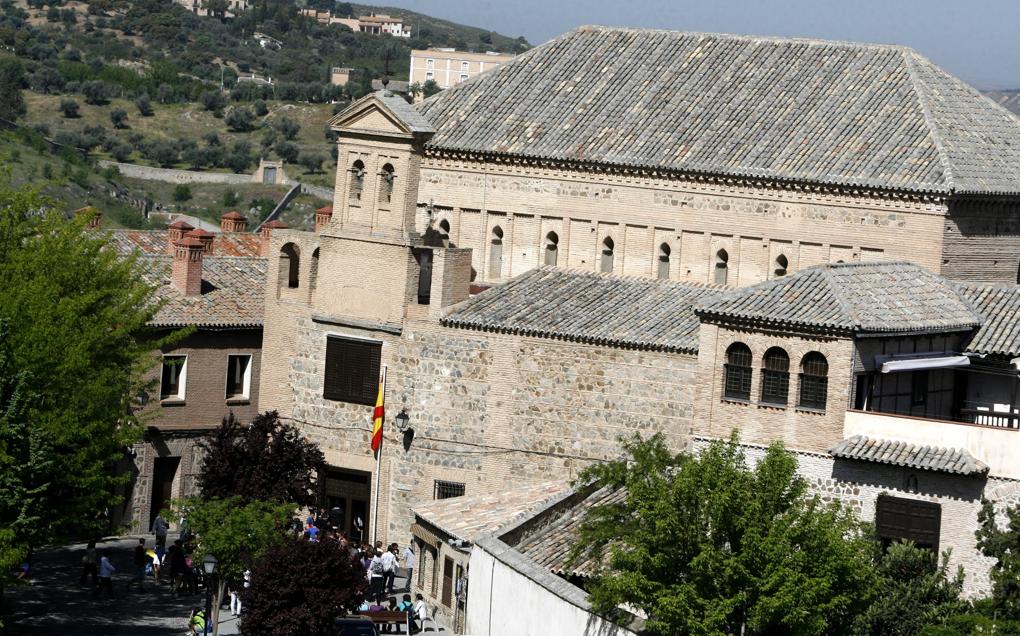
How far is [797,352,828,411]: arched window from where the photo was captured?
3434 cm

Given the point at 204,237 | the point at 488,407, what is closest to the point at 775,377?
the point at 488,407

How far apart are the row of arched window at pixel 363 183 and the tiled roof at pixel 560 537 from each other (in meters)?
9.75

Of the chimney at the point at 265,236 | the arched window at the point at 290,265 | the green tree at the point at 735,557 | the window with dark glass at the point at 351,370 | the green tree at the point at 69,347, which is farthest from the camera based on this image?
the chimney at the point at 265,236

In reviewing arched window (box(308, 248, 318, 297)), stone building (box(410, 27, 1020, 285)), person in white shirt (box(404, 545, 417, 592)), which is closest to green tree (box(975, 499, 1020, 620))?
stone building (box(410, 27, 1020, 285))

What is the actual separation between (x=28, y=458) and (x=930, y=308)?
16.1 m

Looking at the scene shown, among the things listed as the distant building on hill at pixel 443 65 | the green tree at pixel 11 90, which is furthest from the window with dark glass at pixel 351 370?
the distant building on hill at pixel 443 65

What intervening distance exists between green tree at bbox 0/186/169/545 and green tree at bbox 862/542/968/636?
1305cm

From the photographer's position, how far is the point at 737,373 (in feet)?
116

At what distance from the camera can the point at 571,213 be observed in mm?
43812

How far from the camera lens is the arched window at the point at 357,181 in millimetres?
43406

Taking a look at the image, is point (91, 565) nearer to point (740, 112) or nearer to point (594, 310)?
point (594, 310)

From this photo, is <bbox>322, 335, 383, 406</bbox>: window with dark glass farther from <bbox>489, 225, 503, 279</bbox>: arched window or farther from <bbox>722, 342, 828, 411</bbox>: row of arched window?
<bbox>722, 342, 828, 411</bbox>: row of arched window

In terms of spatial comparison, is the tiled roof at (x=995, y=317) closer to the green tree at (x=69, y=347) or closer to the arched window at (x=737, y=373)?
the arched window at (x=737, y=373)

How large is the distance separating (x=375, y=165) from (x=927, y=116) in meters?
11.7
